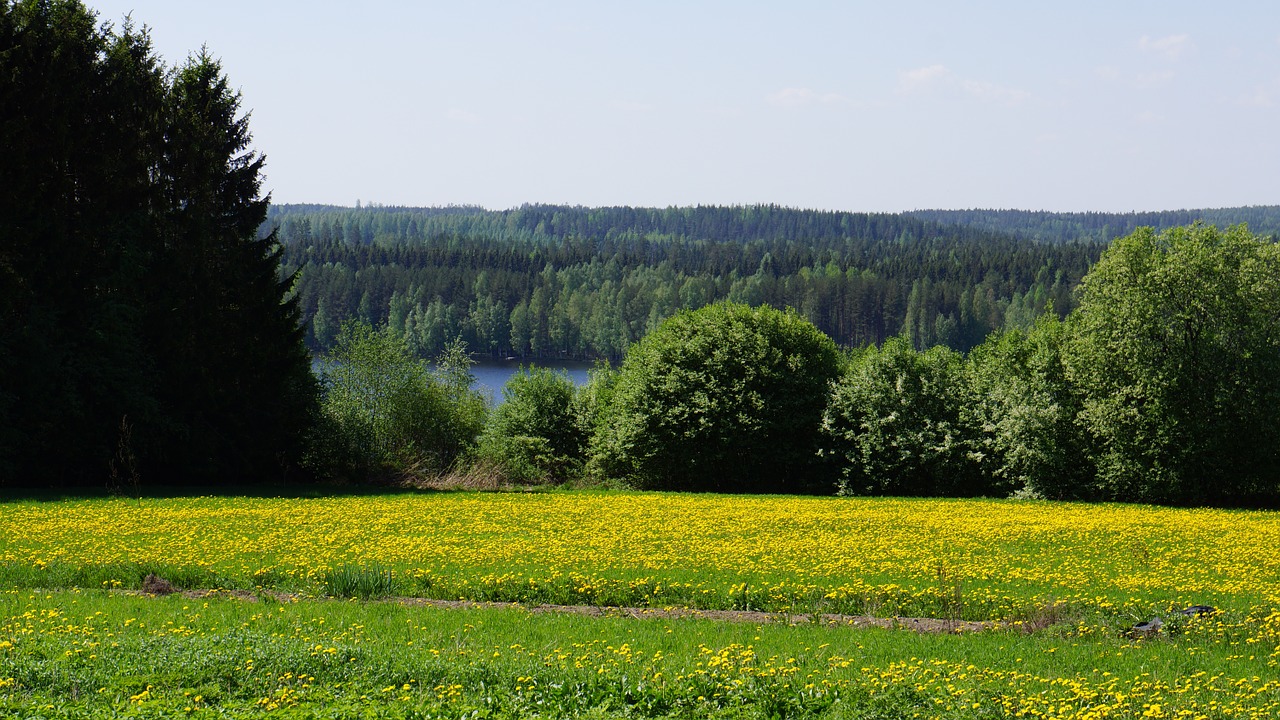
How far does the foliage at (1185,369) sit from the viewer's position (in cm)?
4059

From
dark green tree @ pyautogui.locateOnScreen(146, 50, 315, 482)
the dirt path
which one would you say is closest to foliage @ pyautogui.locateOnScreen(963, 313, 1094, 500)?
the dirt path

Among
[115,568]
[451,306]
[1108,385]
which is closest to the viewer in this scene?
[115,568]

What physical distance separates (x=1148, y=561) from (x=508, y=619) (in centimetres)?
1613

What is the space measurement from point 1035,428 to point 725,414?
568 inches

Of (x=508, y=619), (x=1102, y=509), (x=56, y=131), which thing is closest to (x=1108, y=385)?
(x=1102, y=509)

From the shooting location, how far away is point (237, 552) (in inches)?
912

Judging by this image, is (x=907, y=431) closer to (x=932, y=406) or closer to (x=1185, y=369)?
(x=932, y=406)

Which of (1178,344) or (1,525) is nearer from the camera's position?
(1,525)

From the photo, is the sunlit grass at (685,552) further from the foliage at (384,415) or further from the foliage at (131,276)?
the foliage at (384,415)

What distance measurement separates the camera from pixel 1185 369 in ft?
135

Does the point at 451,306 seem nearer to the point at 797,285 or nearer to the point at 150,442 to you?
the point at 797,285

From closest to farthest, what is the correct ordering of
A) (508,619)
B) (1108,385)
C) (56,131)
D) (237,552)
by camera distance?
(508,619)
(237,552)
(56,131)
(1108,385)

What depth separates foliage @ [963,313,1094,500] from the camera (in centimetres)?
4338

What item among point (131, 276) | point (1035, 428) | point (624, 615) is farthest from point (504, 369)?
point (624, 615)
